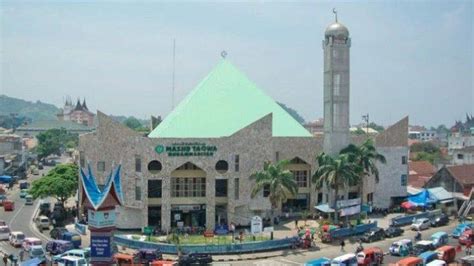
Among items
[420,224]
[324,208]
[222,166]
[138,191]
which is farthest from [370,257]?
[138,191]

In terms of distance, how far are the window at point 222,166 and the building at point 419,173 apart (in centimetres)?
4189

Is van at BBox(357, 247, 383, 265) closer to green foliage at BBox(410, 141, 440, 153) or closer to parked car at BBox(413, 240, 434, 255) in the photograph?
parked car at BBox(413, 240, 434, 255)

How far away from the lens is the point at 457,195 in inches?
2822

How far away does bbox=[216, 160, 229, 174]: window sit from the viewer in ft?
188

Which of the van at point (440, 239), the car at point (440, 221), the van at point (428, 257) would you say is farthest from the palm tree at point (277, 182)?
the car at point (440, 221)

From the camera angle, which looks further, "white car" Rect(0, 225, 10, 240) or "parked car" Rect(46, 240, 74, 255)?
"white car" Rect(0, 225, 10, 240)

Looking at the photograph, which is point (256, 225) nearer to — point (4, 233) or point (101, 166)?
point (101, 166)

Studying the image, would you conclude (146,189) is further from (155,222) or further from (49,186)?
(49,186)

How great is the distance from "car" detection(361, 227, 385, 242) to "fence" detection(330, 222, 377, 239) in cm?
119

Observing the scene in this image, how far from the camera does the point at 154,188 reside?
56.9 metres

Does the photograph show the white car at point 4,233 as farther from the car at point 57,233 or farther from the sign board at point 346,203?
the sign board at point 346,203

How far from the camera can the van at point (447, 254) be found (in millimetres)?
44000

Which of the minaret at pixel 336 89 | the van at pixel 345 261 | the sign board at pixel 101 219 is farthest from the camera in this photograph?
the minaret at pixel 336 89

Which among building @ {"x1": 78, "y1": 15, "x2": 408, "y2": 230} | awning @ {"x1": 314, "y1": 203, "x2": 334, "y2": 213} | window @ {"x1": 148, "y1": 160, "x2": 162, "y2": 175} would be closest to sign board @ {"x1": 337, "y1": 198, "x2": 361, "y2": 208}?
awning @ {"x1": 314, "y1": 203, "x2": 334, "y2": 213}
